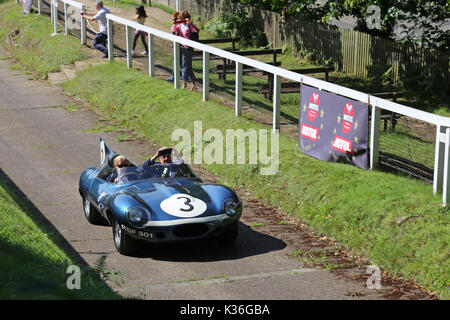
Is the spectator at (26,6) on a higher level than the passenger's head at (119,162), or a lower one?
higher

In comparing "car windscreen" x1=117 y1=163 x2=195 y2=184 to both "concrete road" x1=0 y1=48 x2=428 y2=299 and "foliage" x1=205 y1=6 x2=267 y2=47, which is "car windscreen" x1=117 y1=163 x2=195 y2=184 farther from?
"foliage" x1=205 y1=6 x2=267 y2=47

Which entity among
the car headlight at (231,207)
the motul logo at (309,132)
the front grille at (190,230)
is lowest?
the front grille at (190,230)

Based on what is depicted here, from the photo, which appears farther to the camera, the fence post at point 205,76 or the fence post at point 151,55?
the fence post at point 151,55

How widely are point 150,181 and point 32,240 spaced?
2.36 metres

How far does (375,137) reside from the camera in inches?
487

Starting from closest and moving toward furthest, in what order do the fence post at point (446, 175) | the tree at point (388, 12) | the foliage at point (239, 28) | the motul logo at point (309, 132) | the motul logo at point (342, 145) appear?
the fence post at point (446, 175) < the motul logo at point (342, 145) < the motul logo at point (309, 132) < the tree at point (388, 12) < the foliage at point (239, 28)

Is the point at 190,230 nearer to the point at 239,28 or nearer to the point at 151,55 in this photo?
the point at 151,55

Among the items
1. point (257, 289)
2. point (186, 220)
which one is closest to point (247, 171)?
point (186, 220)

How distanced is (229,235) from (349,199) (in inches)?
81.9

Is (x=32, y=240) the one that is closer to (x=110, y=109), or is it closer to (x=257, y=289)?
(x=257, y=289)

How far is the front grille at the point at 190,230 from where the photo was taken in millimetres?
10383

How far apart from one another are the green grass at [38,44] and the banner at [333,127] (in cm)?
1209

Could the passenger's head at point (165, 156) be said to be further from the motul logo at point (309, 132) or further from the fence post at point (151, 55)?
the fence post at point (151, 55)

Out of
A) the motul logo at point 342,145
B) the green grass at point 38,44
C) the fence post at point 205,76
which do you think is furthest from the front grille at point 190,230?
the green grass at point 38,44
